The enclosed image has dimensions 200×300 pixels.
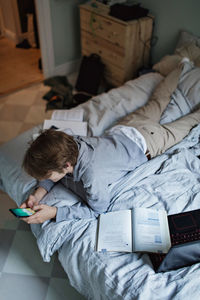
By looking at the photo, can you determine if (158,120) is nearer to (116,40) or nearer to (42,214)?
(42,214)

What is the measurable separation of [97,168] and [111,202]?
0.20 metres

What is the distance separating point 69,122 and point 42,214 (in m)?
0.68

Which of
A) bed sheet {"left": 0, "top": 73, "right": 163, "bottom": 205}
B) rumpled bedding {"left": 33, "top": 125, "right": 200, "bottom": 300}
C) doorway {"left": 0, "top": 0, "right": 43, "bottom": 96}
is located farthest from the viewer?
doorway {"left": 0, "top": 0, "right": 43, "bottom": 96}

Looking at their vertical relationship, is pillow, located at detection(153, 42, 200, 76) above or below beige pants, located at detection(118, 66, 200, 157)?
above

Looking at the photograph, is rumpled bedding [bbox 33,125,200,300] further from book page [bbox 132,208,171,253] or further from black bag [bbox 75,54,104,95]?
black bag [bbox 75,54,104,95]

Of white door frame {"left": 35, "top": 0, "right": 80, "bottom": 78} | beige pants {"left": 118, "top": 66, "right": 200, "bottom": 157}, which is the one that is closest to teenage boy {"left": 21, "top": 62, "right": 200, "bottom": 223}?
beige pants {"left": 118, "top": 66, "right": 200, "bottom": 157}

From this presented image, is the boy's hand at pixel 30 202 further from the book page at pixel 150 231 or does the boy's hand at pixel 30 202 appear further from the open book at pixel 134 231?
the book page at pixel 150 231

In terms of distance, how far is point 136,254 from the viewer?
110 cm

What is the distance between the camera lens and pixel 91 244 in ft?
3.75

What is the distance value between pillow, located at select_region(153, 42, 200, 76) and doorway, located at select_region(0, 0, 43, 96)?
56.6 inches

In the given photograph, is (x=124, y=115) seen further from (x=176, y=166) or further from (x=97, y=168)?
(x=97, y=168)

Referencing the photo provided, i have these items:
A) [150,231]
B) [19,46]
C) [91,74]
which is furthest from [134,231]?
[19,46]

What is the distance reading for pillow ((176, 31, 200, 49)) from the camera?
228 cm

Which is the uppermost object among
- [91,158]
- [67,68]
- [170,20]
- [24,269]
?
[170,20]
